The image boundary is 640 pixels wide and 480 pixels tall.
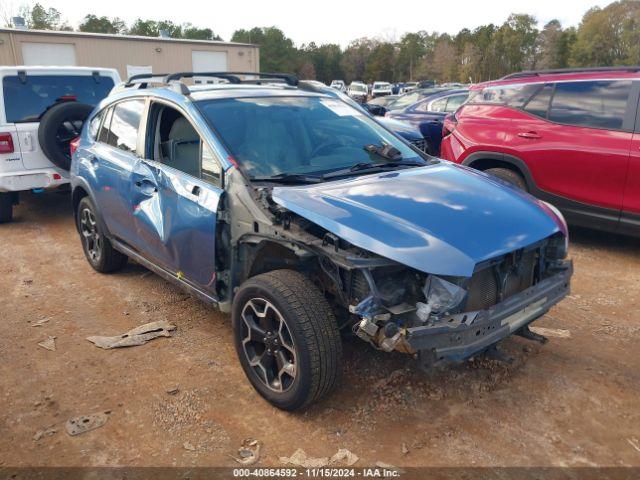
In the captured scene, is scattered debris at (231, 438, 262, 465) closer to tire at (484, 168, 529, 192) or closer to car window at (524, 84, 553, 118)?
tire at (484, 168, 529, 192)

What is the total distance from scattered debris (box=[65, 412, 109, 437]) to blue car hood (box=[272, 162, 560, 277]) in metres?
1.63

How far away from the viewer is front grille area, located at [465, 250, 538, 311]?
2.84m

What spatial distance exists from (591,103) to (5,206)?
7457mm

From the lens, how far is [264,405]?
3.14 metres

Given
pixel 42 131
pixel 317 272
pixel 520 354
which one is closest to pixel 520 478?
pixel 520 354

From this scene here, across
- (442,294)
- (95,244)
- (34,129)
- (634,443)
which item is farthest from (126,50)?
(634,443)

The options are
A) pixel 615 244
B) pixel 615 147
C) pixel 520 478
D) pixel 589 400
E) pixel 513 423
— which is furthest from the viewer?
pixel 615 244

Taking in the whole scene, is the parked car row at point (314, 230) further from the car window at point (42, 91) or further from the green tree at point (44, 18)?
the green tree at point (44, 18)

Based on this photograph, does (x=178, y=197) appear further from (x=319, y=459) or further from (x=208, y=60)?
(x=208, y=60)

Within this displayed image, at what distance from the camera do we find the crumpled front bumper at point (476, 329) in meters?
2.54

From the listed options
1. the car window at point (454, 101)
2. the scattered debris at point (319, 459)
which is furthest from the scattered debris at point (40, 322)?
the car window at point (454, 101)

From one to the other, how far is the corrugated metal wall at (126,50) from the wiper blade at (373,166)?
25.9 m

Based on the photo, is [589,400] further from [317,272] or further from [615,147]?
[615,147]

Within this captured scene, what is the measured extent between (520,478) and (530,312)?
898mm
